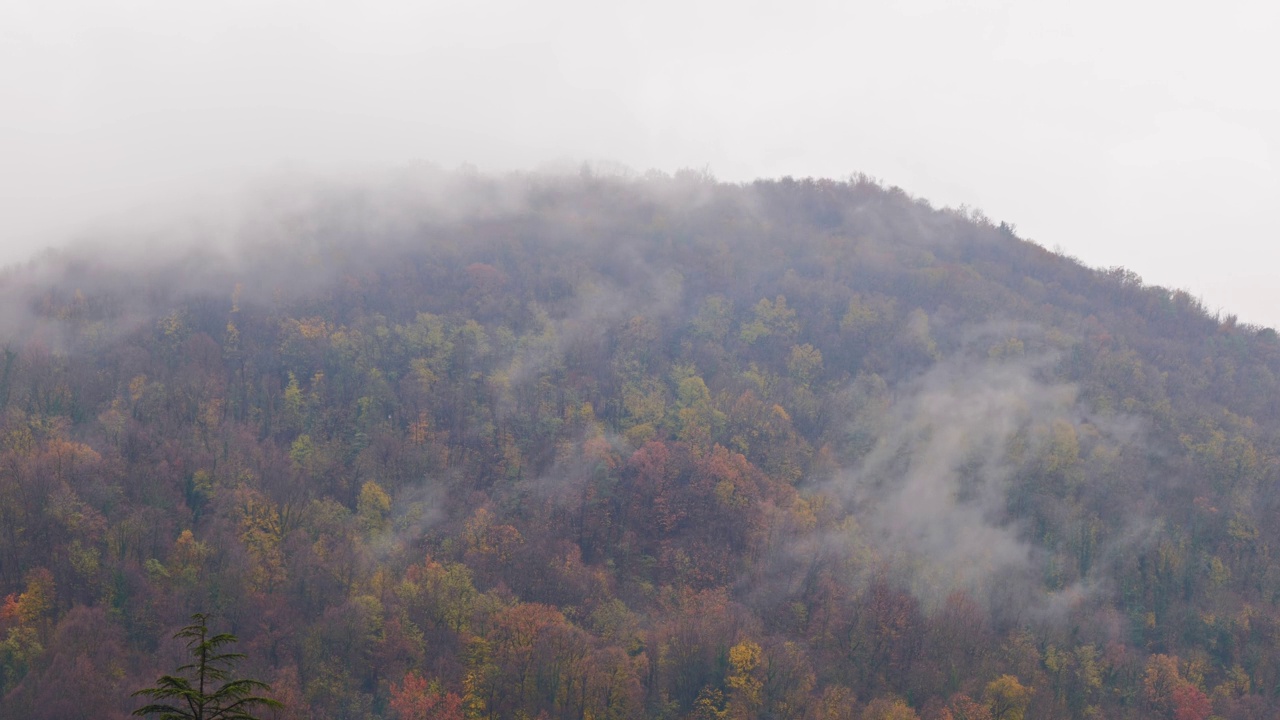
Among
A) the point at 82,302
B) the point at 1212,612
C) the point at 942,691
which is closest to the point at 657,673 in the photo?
the point at 942,691

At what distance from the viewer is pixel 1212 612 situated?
127 m

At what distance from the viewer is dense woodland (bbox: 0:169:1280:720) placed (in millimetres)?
96500

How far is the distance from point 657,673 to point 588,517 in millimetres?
35454

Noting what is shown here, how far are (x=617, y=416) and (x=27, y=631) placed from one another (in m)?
85.4

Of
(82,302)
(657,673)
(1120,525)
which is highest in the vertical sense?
(82,302)

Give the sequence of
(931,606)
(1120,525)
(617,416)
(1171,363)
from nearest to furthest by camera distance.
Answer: (931,606) → (1120,525) → (617,416) → (1171,363)

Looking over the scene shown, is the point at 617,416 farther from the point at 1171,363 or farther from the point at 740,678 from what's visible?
the point at 1171,363

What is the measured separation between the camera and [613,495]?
13600cm

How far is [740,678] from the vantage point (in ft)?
323

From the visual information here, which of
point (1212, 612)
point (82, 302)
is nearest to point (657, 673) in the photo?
→ point (1212, 612)

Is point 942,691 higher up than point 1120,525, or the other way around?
point 1120,525

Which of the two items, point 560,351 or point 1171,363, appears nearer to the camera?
point 560,351

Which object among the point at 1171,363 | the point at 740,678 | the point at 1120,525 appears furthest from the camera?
the point at 1171,363

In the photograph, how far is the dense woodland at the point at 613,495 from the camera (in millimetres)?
96500
